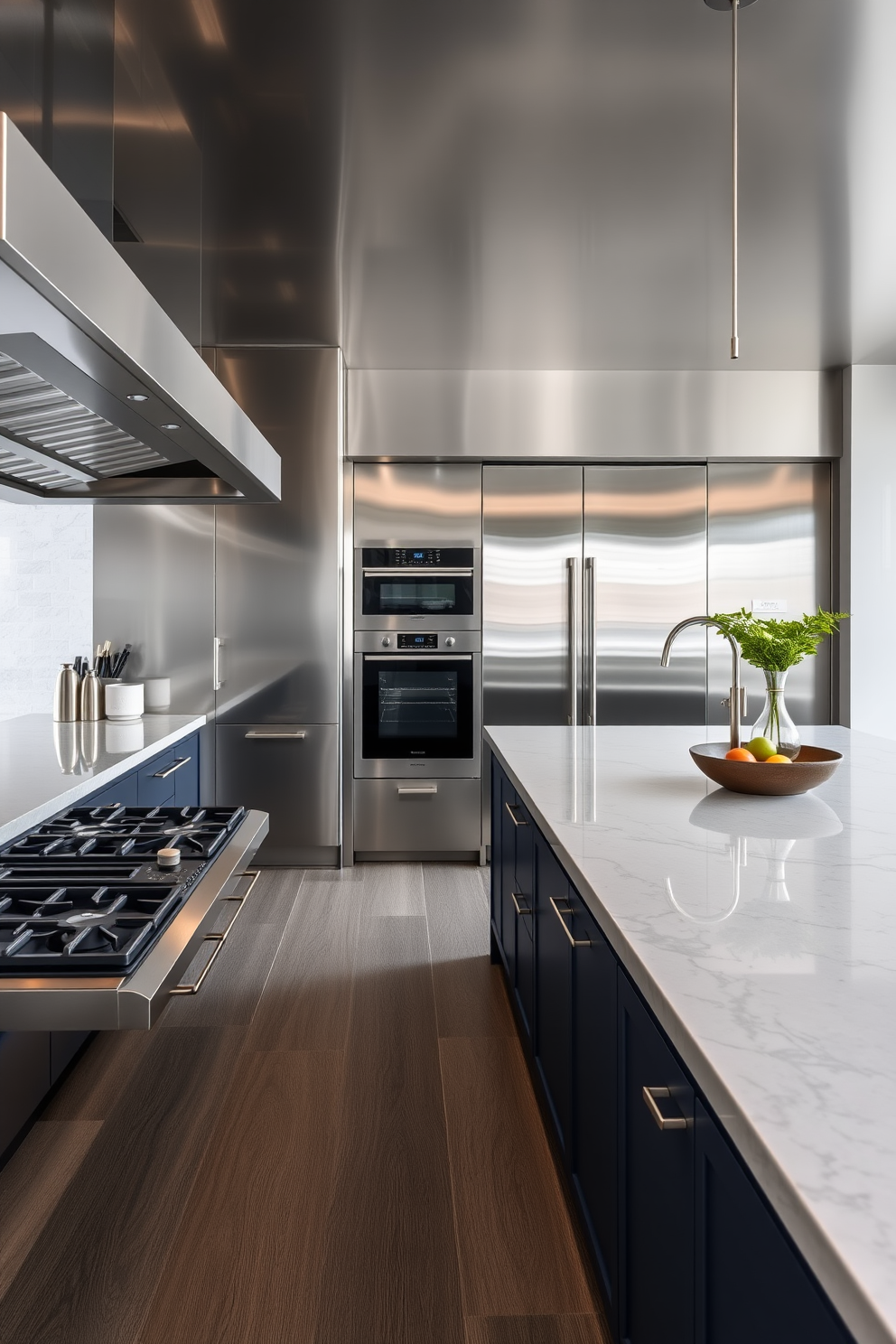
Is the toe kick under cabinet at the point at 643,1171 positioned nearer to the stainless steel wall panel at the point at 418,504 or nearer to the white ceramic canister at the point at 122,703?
the white ceramic canister at the point at 122,703

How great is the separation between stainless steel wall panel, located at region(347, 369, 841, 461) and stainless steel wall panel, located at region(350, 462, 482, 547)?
0.37 ft

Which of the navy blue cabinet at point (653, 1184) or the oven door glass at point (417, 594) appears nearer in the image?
the navy blue cabinet at point (653, 1184)

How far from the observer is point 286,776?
14.2 feet

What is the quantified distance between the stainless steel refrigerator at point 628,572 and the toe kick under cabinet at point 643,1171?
99.9 inches

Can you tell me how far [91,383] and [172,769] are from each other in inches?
77.6

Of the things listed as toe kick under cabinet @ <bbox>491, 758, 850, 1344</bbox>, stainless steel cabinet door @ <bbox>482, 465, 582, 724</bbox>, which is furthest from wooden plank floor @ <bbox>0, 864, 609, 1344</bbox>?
stainless steel cabinet door @ <bbox>482, 465, 582, 724</bbox>

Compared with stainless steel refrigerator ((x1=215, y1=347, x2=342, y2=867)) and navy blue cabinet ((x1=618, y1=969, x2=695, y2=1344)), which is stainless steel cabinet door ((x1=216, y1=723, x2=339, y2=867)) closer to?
stainless steel refrigerator ((x1=215, y1=347, x2=342, y2=867))

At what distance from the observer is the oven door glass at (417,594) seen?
455 centimetres

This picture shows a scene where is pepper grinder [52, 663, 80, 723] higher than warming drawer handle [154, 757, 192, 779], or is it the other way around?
pepper grinder [52, 663, 80, 723]

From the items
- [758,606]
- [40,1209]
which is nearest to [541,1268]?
[40,1209]

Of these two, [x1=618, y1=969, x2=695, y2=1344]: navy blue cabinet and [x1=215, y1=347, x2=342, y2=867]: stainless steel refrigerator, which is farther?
[x1=215, y1=347, x2=342, y2=867]: stainless steel refrigerator

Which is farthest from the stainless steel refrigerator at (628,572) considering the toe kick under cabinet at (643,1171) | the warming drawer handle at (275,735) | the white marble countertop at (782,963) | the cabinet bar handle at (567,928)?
the cabinet bar handle at (567,928)

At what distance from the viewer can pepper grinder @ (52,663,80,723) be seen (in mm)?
3455

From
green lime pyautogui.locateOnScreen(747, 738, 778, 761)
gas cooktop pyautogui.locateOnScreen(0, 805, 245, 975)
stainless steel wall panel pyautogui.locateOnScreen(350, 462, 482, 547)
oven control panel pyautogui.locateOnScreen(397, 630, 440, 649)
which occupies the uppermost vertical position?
stainless steel wall panel pyautogui.locateOnScreen(350, 462, 482, 547)
